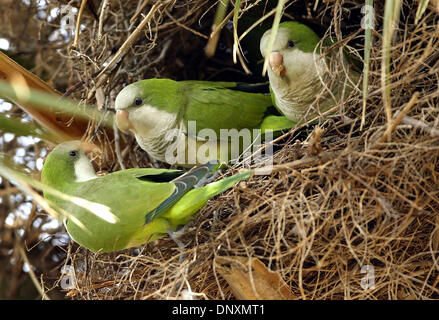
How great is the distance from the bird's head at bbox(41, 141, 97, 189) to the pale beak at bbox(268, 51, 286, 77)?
823 mm

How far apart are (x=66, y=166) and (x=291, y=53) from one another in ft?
3.26

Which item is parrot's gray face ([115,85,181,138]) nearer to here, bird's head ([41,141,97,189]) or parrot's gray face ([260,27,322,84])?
bird's head ([41,141,97,189])

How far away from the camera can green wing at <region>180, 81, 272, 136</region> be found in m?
2.40

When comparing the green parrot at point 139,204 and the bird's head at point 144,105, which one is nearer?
the green parrot at point 139,204

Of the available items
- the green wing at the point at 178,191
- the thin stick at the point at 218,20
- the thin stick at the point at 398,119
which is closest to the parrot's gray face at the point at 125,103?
the thin stick at the point at 218,20

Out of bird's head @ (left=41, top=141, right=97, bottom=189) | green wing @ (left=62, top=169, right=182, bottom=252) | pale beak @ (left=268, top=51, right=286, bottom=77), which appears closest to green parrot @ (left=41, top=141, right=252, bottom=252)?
green wing @ (left=62, top=169, right=182, bottom=252)

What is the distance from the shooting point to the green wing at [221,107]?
2398mm

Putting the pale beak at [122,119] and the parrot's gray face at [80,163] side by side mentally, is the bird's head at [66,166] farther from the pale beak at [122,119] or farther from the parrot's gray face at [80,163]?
the pale beak at [122,119]

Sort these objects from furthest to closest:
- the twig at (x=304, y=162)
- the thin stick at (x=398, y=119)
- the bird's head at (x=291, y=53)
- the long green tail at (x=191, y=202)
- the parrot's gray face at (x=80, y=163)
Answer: the bird's head at (x=291, y=53)
the parrot's gray face at (x=80, y=163)
the long green tail at (x=191, y=202)
the twig at (x=304, y=162)
the thin stick at (x=398, y=119)

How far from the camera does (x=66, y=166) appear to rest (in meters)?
2.19

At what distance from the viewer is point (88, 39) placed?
267cm

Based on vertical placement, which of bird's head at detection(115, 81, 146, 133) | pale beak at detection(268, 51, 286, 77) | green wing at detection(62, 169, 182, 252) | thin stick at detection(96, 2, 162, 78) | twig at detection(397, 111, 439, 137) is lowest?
green wing at detection(62, 169, 182, 252)
